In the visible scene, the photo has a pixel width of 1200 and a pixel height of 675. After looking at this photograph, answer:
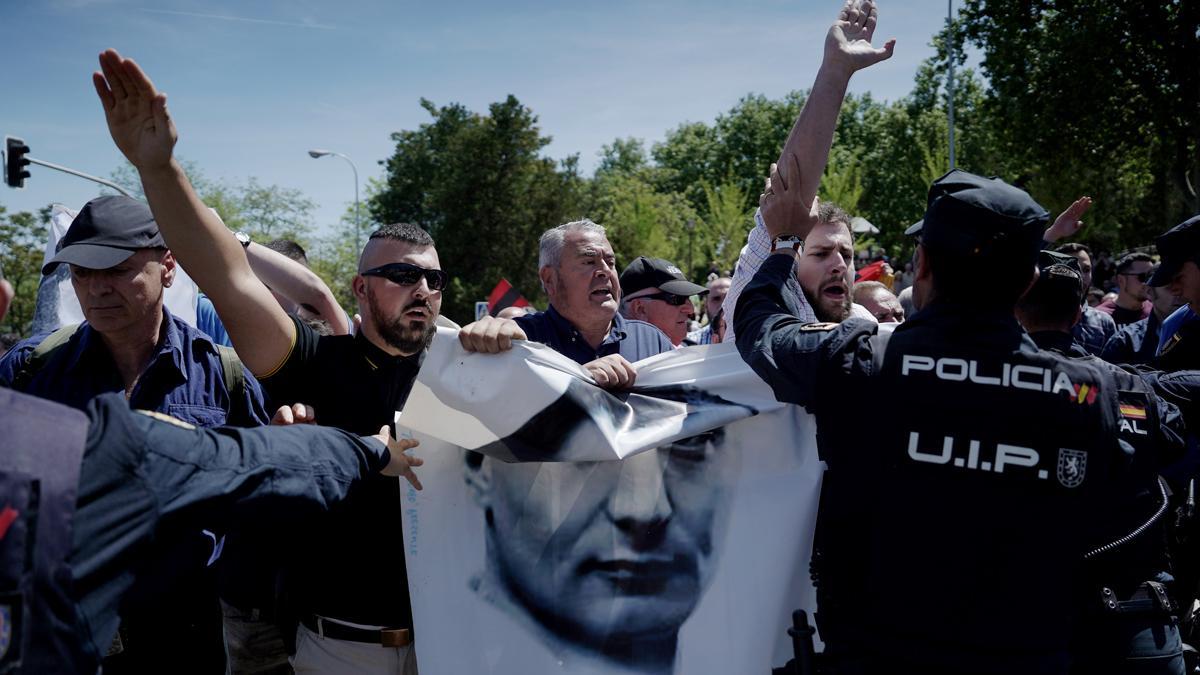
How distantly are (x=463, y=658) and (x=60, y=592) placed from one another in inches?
61.3

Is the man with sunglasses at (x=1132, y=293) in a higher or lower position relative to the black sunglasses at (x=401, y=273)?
higher

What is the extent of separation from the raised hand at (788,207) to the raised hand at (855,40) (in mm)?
355

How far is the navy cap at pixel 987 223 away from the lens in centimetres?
219

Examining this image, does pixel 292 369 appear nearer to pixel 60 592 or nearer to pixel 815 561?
pixel 60 592

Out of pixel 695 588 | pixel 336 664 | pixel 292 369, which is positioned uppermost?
pixel 292 369

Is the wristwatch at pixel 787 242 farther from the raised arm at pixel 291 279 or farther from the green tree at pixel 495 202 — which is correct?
the green tree at pixel 495 202

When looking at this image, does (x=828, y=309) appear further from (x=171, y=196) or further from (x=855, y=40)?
(x=171, y=196)

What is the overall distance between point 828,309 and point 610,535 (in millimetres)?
1363

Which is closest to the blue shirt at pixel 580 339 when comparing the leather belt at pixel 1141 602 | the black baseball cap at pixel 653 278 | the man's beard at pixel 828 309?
the man's beard at pixel 828 309

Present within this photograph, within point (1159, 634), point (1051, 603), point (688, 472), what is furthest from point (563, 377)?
point (1159, 634)

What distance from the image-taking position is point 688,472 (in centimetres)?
291

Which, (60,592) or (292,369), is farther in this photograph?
(292,369)

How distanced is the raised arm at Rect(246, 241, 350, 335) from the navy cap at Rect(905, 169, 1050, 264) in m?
2.59

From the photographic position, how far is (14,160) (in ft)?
62.4
